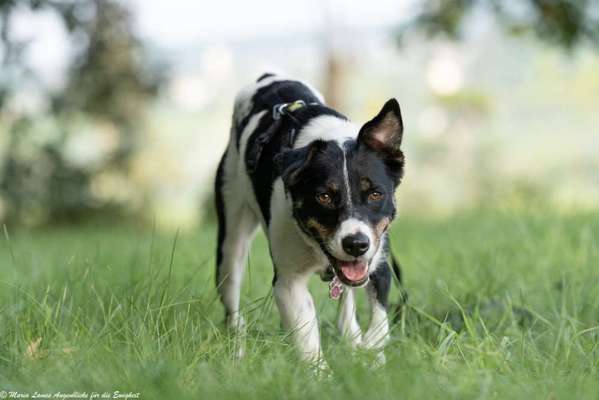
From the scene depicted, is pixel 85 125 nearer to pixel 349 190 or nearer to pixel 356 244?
pixel 349 190

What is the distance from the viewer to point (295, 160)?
159 inches

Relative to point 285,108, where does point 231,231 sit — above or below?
below

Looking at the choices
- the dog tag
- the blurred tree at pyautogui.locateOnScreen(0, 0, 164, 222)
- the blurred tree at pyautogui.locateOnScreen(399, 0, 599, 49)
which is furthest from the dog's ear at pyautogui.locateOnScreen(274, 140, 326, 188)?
the blurred tree at pyautogui.locateOnScreen(0, 0, 164, 222)

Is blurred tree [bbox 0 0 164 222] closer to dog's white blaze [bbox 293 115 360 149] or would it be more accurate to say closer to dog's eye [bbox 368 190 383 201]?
dog's white blaze [bbox 293 115 360 149]

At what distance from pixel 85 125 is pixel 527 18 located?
9513 millimetres

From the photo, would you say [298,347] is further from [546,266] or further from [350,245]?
[546,266]

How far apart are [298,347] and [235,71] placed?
92.3ft

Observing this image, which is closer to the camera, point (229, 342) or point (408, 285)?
point (229, 342)

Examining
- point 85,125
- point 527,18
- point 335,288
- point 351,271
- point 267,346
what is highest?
point 527,18

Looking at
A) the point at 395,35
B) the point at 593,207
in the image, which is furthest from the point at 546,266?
the point at 395,35

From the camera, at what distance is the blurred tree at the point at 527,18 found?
1217cm

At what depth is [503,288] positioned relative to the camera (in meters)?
5.45

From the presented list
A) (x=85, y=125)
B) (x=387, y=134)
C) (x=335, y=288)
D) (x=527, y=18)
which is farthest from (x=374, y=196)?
(x=85, y=125)

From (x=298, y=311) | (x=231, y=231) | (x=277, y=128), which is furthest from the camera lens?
(x=231, y=231)
